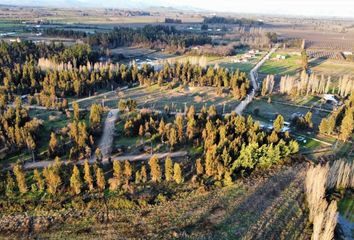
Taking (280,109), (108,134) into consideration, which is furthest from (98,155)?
(280,109)

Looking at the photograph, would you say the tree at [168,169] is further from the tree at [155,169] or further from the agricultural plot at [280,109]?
the agricultural plot at [280,109]

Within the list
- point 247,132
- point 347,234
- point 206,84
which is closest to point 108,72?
point 206,84

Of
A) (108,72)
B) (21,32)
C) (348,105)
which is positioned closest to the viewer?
(348,105)

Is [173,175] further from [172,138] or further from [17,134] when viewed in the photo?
[17,134]

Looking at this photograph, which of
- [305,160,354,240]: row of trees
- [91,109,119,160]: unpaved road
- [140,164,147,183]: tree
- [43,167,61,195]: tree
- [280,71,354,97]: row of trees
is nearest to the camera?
[305,160,354,240]: row of trees

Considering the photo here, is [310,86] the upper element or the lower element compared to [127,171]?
upper

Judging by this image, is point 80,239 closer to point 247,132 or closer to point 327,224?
point 327,224

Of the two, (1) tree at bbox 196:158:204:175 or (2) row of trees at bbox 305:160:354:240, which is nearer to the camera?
(2) row of trees at bbox 305:160:354:240

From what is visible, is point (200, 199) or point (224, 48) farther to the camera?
point (224, 48)

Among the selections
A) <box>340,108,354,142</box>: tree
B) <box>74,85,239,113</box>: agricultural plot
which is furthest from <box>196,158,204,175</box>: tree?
<box>340,108,354,142</box>: tree

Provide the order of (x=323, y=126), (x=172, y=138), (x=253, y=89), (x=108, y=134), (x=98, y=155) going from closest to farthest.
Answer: (x=98, y=155)
(x=172, y=138)
(x=108, y=134)
(x=323, y=126)
(x=253, y=89)

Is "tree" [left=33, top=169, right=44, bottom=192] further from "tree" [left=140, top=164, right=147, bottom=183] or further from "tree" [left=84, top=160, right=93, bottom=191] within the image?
"tree" [left=140, top=164, right=147, bottom=183]
